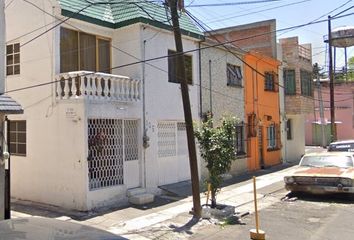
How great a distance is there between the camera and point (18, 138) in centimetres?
1417

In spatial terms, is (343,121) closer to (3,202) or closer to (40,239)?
(3,202)

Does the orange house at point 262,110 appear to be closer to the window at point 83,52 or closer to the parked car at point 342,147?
the parked car at point 342,147

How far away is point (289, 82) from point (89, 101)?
657 inches

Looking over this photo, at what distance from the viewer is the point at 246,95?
21.5 metres

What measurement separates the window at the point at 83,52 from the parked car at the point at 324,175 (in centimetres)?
753

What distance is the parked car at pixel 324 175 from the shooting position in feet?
42.3

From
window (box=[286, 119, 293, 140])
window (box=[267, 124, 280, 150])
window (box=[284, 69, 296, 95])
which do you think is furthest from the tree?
window (box=[286, 119, 293, 140])

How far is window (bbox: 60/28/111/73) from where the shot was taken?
1344cm

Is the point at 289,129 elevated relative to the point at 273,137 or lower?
elevated

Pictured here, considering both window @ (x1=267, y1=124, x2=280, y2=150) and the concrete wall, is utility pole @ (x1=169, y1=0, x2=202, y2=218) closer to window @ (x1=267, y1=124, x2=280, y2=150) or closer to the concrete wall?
the concrete wall

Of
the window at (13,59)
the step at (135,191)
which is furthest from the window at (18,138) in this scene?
the step at (135,191)

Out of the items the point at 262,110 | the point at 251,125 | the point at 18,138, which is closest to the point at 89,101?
the point at 18,138

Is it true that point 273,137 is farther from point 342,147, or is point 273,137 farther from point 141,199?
point 141,199

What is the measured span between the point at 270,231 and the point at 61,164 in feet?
20.8
